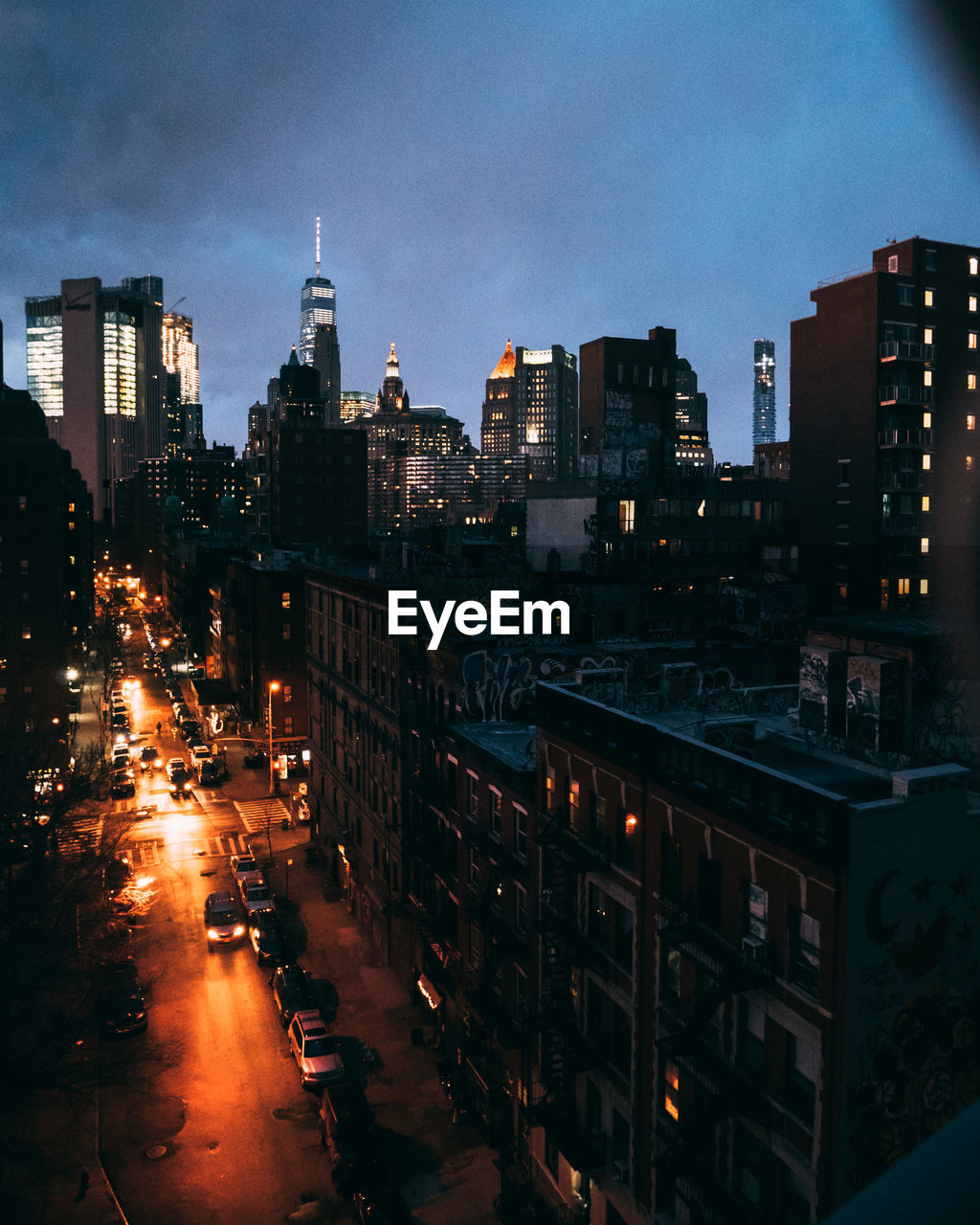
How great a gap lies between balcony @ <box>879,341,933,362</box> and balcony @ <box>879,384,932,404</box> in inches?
81.4

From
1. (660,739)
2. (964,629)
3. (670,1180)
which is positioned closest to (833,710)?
(660,739)

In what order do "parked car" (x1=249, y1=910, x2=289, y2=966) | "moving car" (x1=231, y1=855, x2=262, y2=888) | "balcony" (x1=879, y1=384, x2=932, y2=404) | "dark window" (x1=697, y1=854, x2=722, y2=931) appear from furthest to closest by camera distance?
"balcony" (x1=879, y1=384, x2=932, y2=404)
"moving car" (x1=231, y1=855, x2=262, y2=888)
"parked car" (x1=249, y1=910, x2=289, y2=966)
"dark window" (x1=697, y1=854, x2=722, y2=931)

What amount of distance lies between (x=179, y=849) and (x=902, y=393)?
211 feet

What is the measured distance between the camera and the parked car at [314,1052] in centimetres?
3872

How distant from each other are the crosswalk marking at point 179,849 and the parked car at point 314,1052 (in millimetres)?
26982

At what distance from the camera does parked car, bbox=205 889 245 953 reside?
52781 millimetres

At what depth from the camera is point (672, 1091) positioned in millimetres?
24281

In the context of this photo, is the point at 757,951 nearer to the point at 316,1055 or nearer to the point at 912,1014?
the point at 912,1014

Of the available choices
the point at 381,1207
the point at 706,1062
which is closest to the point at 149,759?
the point at 381,1207

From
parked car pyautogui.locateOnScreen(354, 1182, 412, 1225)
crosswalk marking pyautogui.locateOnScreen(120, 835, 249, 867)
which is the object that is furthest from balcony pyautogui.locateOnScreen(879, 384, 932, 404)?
parked car pyautogui.locateOnScreen(354, 1182, 412, 1225)

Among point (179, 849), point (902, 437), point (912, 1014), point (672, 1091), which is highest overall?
point (902, 437)

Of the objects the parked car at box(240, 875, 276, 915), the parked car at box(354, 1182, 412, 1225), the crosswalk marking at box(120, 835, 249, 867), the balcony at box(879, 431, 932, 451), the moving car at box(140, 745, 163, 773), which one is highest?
the balcony at box(879, 431, 932, 451)

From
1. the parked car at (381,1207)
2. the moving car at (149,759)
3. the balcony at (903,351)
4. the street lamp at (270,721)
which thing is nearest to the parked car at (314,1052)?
the parked car at (381,1207)

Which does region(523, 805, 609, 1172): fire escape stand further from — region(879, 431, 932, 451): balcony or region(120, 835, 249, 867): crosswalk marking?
region(879, 431, 932, 451): balcony
